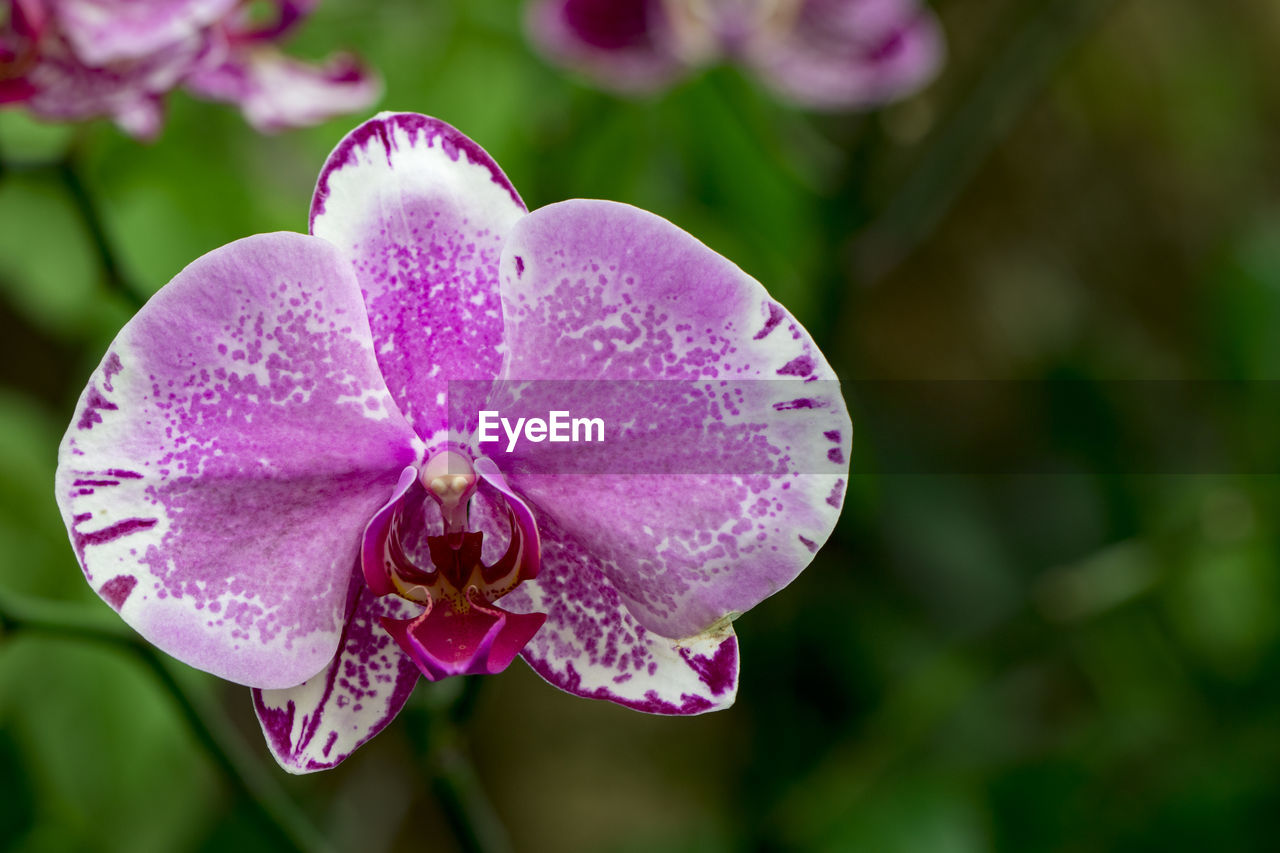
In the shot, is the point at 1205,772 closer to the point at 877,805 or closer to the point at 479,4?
the point at 877,805

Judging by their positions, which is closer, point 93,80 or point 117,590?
point 117,590

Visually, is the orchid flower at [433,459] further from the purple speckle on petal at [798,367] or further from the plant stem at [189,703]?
the plant stem at [189,703]

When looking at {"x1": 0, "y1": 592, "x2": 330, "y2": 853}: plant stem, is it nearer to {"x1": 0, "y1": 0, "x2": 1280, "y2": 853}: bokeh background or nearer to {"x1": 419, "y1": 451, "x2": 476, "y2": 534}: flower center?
{"x1": 0, "y1": 0, "x2": 1280, "y2": 853}: bokeh background

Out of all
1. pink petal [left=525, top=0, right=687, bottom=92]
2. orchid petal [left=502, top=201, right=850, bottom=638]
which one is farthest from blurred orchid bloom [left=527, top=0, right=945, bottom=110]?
orchid petal [left=502, top=201, right=850, bottom=638]

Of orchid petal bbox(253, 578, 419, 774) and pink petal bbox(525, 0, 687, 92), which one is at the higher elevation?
pink petal bbox(525, 0, 687, 92)

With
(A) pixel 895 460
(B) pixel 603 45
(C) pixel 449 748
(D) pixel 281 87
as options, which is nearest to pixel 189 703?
(C) pixel 449 748

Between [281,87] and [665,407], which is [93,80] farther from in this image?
[665,407]
